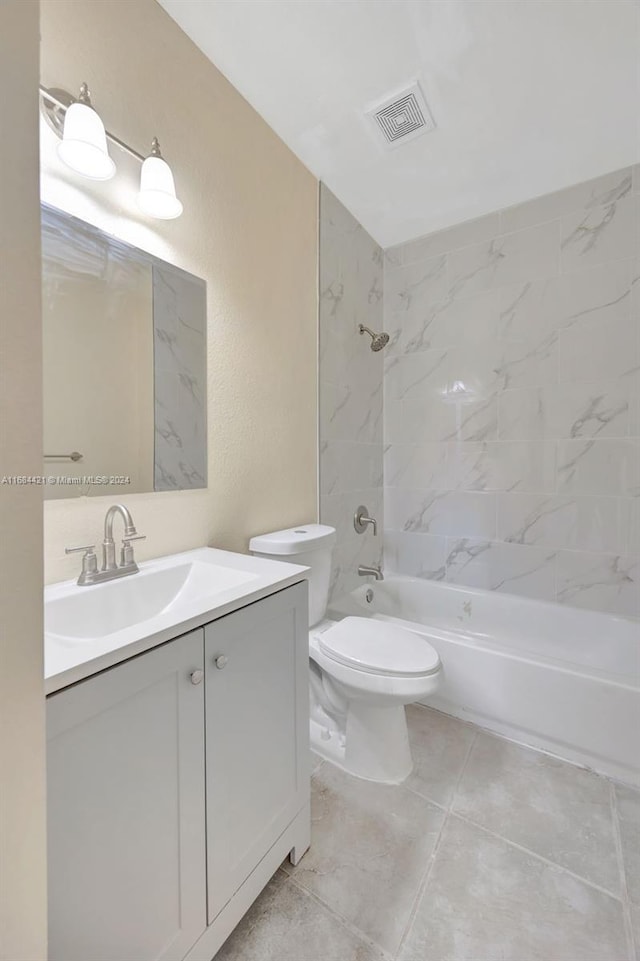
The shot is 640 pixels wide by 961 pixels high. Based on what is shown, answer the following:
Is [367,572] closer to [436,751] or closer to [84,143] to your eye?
[436,751]

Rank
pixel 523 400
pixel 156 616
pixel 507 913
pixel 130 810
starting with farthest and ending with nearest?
pixel 523 400 → pixel 507 913 → pixel 156 616 → pixel 130 810

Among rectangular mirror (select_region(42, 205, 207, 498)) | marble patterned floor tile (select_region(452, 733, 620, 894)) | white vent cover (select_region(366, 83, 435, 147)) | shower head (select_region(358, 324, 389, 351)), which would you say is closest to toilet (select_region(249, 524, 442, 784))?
marble patterned floor tile (select_region(452, 733, 620, 894))

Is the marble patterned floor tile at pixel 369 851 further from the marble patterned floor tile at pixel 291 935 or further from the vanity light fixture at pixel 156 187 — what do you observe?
the vanity light fixture at pixel 156 187

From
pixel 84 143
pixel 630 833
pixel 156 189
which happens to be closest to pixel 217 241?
pixel 156 189

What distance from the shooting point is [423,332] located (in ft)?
7.92

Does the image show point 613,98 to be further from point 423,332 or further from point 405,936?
point 405,936

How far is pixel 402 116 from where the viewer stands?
1550 mm

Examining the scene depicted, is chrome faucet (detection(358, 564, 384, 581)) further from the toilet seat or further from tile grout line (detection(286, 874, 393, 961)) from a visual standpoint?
tile grout line (detection(286, 874, 393, 961))

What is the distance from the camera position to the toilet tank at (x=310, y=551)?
1.46 meters

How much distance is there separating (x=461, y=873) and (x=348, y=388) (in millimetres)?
1980

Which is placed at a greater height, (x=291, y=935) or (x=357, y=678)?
(x=357, y=678)

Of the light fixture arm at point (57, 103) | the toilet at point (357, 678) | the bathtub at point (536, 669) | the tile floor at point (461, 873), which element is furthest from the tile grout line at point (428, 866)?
the light fixture arm at point (57, 103)

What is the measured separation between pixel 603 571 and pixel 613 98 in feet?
6.60

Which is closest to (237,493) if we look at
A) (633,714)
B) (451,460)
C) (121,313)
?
(121,313)
